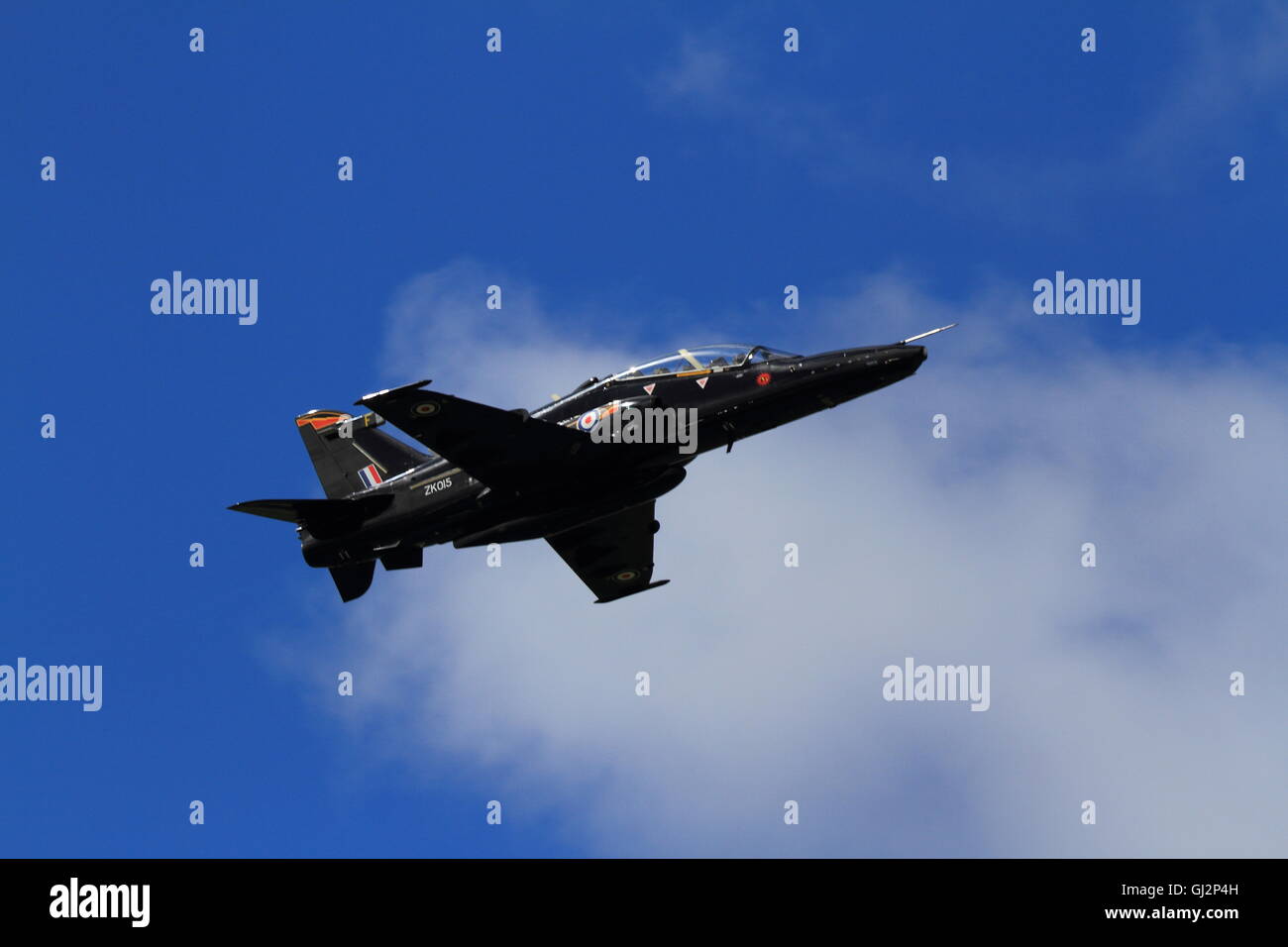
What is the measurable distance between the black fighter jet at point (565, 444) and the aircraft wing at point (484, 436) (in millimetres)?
24

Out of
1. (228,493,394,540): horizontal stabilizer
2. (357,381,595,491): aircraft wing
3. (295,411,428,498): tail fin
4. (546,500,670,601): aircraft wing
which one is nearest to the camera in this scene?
(357,381,595,491): aircraft wing

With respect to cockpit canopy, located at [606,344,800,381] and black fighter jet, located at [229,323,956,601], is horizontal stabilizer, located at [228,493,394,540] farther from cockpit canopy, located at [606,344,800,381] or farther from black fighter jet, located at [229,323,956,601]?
cockpit canopy, located at [606,344,800,381]

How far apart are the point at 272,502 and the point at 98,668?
33.8ft

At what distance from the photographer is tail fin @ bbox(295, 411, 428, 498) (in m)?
43.3

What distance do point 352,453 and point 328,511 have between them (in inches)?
155

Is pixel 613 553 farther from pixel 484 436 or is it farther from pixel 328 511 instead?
pixel 328 511

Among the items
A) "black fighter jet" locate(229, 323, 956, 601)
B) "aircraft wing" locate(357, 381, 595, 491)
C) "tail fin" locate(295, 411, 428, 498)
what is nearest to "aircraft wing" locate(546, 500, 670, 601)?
"black fighter jet" locate(229, 323, 956, 601)

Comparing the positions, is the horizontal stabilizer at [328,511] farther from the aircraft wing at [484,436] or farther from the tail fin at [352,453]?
the aircraft wing at [484,436]

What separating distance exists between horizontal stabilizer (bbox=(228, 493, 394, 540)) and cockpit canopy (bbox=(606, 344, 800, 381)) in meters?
7.33

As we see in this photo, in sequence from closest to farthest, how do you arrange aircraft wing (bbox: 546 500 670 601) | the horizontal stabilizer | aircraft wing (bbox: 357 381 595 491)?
aircraft wing (bbox: 357 381 595 491), the horizontal stabilizer, aircraft wing (bbox: 546 500 670 601)

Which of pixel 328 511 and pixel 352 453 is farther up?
pixel 352 453

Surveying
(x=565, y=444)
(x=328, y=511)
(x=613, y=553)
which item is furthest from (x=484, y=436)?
(x=613, y=553)

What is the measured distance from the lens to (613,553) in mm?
45125
